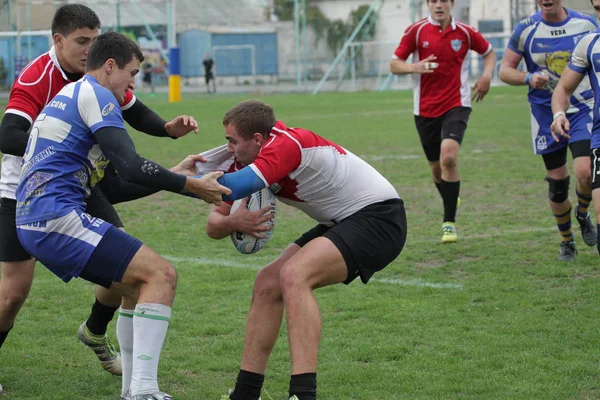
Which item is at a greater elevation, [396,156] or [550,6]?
[550,6]

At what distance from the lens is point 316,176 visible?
4.70m

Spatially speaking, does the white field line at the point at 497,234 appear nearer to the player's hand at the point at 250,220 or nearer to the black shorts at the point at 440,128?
the black shorts at the point at 440,128

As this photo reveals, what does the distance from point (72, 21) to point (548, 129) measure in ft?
15.7

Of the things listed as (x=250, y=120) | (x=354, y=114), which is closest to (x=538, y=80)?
(x=250, y=120)

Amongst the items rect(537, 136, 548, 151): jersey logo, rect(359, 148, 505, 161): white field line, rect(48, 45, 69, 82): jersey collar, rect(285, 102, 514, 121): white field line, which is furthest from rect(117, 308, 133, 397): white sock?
rect(285, 102, 514, 121): white field line

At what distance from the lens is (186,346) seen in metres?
5.93

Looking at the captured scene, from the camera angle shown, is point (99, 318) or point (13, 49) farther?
point (13, 49)

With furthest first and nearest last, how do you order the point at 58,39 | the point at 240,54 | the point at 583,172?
1. the point at 240,54
2. the point at 583,172
3. the point at 58,39

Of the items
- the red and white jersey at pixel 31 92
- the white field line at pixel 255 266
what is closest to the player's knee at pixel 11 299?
the red and white jersey at pixel 31 92

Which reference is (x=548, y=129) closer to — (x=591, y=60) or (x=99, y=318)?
(x=591, y=60)

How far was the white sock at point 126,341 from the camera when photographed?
494 centimetres

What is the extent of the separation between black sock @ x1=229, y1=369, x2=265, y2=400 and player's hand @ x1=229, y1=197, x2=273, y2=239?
736mm

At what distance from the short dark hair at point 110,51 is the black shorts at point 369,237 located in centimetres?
135

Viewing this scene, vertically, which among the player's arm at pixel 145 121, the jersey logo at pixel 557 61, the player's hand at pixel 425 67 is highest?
the jersey logo at pixel 557 61
